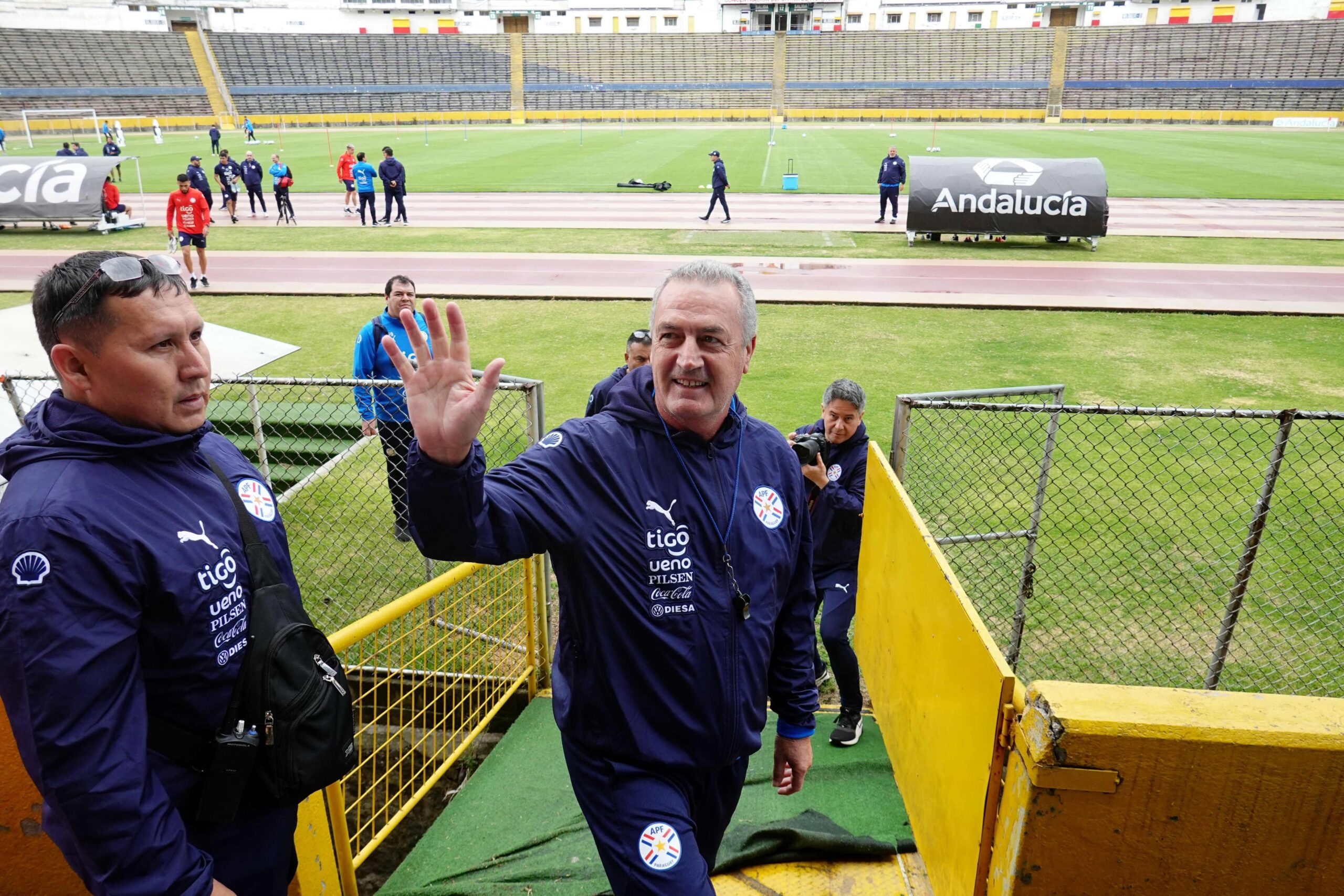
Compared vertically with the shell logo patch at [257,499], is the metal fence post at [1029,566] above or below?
below

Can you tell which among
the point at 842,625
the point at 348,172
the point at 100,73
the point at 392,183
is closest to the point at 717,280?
the point at 842,625

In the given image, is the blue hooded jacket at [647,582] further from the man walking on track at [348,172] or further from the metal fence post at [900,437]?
the man walking on track at [348,172]

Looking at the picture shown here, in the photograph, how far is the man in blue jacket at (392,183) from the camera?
2092 centimetres

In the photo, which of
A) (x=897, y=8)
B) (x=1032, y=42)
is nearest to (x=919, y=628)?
(x=1032, y=42)

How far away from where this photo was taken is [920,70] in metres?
68.9

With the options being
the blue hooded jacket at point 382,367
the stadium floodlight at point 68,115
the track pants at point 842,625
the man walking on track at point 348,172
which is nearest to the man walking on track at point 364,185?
the man walking on track at point 348,172

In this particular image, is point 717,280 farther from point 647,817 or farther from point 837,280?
point 837,280

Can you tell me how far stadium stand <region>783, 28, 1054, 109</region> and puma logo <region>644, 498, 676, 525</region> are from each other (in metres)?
67.7

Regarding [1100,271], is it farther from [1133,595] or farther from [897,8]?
[897,8]

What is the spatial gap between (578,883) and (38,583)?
2424mm

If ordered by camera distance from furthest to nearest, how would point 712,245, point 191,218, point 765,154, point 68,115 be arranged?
1. point 68,115
2. point 765,154
3. point 712,245
4. point 191,218

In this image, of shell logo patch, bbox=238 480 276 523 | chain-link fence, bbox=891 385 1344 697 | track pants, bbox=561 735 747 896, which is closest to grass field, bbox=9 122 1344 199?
chain-link fence, bbox=891 385 1344 697

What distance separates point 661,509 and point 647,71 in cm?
7772

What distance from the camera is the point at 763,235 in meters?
19.5
